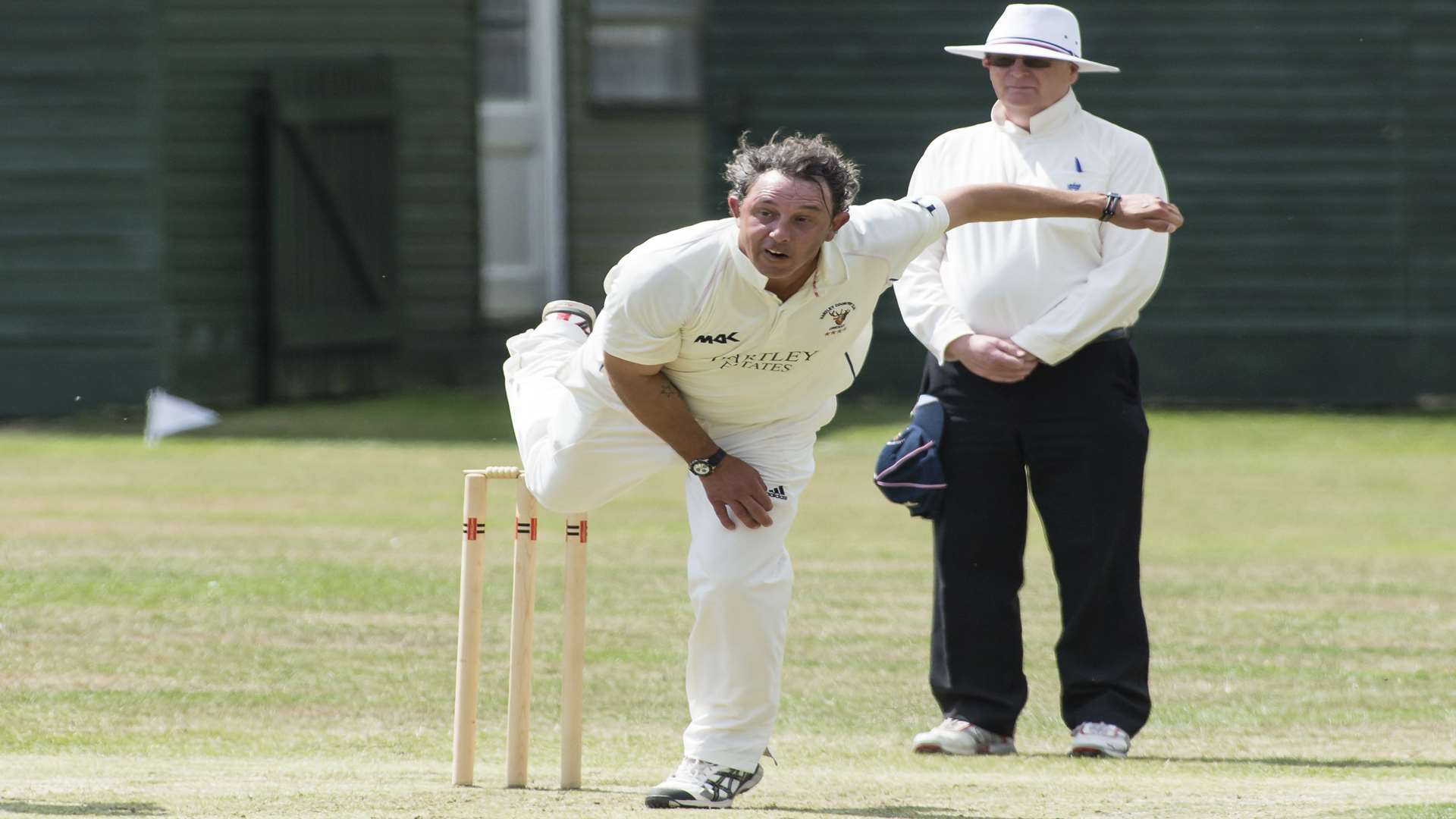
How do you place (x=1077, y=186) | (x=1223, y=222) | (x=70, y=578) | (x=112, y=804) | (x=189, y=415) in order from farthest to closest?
(x=1223, y=222) → (x=189, y=415) → (x=70, y=578) → (x=1077, y=186) → (x=112, y=804)

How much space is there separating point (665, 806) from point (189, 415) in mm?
11500

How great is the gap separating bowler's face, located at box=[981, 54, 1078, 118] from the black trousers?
72cm

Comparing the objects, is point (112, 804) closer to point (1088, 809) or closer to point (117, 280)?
point (1088, 809)

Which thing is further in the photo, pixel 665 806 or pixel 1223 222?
pixel 1223 222

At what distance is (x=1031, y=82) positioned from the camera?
20.5 feet

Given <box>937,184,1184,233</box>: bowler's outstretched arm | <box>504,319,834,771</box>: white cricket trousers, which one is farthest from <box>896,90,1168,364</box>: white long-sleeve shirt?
<box>504,319,834,771</box>: white cricket trousers

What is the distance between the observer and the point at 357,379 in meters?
18.2

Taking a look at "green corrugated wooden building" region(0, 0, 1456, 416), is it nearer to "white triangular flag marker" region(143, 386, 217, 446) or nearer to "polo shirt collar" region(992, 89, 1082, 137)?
"white triangular flag marker" region(143, 386, 217, 446)

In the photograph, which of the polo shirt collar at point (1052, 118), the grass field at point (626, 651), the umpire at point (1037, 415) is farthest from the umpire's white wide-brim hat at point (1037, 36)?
the grass field at point (626, 651)

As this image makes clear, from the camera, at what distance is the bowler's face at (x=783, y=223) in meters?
4.91

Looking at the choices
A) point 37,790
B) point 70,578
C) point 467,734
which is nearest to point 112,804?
point 37,790

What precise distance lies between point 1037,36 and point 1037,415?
1.08 m

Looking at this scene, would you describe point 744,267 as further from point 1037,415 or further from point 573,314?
point 1037,415

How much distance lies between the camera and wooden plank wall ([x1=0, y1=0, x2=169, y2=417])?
16.2 metres
